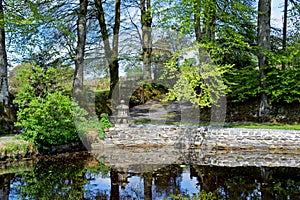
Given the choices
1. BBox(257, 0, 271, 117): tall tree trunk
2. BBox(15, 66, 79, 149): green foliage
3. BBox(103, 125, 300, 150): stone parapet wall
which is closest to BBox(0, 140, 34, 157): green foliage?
BBox(15, 66, 79, 149): green foliage

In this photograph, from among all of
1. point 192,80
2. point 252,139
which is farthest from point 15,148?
point 252,139

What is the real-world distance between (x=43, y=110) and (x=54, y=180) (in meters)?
2.55

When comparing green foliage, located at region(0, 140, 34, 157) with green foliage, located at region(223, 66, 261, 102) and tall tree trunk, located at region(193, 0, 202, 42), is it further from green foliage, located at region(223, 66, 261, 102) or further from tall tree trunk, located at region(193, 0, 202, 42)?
green foliage, located at region(223, 66, 261, 102)

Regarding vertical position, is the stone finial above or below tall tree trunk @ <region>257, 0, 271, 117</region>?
below

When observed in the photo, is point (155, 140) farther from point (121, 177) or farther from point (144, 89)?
point (144, 89)

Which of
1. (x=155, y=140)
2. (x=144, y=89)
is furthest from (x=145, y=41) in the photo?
(x=155, y=140)

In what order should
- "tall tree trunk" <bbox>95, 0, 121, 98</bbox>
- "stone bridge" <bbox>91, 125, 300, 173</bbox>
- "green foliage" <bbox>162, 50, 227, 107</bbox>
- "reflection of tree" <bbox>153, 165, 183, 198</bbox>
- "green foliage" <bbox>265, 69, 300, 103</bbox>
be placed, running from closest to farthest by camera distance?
1. "reflection of tree" <bbox>153, 165, 183, 198</bbox>
2. "stone bridge" <bbox>91, 125, 300, 173</bbox>
3. "green foliage" <bbox>162, 50, 227, 107</bbox>
4. "green foliage" <bbox>265, 69, 300, 103</bbox>
5. "tall tree trunk" <bbox>95, 0, 121, 98</bbox>

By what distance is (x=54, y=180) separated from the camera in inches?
243

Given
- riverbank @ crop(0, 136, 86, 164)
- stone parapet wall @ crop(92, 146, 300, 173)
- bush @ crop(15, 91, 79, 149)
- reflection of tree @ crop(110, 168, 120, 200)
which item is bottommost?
reflection of tree @ crop(110, 168, 120, 200)

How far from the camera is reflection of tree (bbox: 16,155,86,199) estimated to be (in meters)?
5.32

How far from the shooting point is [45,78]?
28.1 feet

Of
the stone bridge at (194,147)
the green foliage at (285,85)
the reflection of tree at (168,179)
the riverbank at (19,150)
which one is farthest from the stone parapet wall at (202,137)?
the green foliage at (285,85)

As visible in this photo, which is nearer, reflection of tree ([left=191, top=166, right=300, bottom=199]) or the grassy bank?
reflection of tree ([left=191, top=166, right=300, bottom=199])

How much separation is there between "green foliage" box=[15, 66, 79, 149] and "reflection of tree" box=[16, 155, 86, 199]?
0.85 metres
